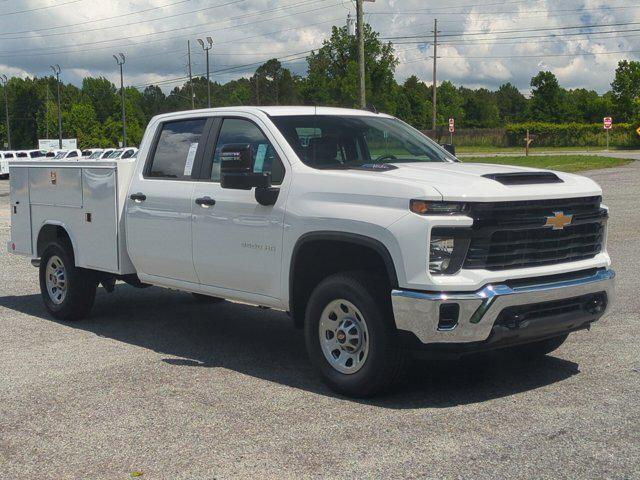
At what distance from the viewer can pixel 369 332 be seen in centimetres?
561

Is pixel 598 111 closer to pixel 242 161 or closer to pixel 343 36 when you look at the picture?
pixel 343 36

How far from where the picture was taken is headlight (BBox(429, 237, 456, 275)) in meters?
5.30

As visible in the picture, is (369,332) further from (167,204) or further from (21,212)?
(21,212)

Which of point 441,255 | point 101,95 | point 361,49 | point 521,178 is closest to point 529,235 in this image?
point 521,178

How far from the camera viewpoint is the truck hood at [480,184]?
17.5ft

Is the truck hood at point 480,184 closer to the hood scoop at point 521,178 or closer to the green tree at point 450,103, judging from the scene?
the hood scoop at point 521,178

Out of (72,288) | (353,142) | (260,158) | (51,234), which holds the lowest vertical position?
(72,288)

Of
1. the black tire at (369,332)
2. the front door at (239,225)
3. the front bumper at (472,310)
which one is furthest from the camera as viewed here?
the front door at (239,225)

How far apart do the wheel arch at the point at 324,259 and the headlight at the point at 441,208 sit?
1.19ft

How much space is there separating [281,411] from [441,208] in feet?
5.39

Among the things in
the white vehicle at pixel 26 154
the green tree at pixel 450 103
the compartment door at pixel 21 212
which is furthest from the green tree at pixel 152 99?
the compartment door at pixel 21 212

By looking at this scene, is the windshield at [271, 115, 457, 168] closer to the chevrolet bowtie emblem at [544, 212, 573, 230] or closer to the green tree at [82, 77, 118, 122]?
the chevrolet bowtie emblem at [544, 212, 573, 230]

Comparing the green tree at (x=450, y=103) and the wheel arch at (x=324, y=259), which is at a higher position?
the green tree at (x=450, y=103)

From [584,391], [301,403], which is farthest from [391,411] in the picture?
[584,391]
